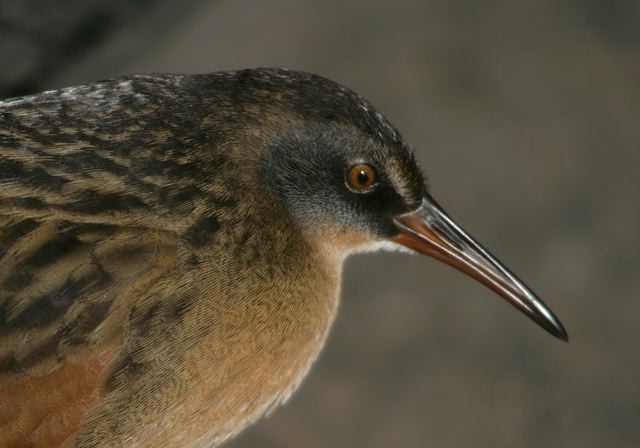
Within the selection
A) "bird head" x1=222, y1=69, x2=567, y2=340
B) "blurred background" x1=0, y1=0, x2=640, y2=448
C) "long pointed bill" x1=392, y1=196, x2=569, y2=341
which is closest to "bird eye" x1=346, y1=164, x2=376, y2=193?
"bird head" x1=222, y1=69, x2=567, y2=340

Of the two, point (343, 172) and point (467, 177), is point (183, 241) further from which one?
point (467, 177)

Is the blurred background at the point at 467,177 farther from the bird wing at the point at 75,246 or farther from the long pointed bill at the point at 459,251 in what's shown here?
the long pointed bill at the point at 459,251

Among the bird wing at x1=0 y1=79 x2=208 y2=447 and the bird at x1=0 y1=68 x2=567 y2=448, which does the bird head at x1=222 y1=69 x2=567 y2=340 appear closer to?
the bird at x1=0 y1=68 x2=567 y2=448

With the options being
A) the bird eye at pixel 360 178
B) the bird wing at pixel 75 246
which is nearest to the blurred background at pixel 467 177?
the bird wing at pixel 75 246

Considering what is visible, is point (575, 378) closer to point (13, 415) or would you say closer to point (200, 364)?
point (200, 364)


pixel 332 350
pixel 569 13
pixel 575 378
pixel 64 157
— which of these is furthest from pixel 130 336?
pixel 569 13

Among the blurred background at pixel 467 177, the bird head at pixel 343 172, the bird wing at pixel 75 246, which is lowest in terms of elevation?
the blurred background at pixel 467 177

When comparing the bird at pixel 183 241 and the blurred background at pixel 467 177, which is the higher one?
the bird at pixel 183 241
